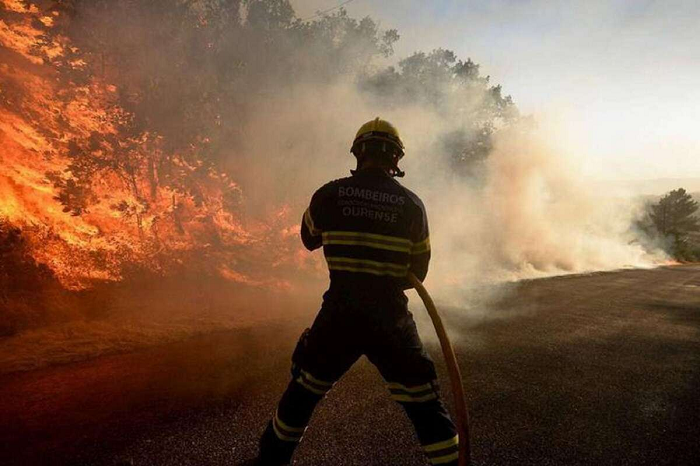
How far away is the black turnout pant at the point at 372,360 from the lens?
203 cm

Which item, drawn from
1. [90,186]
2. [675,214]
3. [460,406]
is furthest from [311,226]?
[675,214]

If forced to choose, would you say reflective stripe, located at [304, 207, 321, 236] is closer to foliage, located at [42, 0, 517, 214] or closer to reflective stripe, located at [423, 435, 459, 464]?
reflective stripe, located at [423, 435, 459, 464]

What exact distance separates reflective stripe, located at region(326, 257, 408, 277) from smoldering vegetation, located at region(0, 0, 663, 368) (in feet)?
19.3

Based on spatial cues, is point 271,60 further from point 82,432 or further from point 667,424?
point 667,424

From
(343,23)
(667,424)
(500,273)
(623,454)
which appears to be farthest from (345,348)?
(343,23)

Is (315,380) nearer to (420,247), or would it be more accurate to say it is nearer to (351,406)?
(420,247)

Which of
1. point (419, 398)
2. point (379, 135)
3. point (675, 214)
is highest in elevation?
point (675, 214)

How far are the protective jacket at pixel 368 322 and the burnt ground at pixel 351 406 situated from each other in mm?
867

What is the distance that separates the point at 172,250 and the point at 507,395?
28.9ft

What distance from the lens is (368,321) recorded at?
2062 mm

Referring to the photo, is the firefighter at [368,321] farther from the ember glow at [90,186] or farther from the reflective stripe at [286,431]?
the ember glow at [90,186]

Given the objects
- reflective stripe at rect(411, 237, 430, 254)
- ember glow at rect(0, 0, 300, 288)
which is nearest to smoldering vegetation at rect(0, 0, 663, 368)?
ember glow at rect(0, 0, 300, 288)

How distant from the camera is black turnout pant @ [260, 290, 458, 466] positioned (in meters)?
2.03

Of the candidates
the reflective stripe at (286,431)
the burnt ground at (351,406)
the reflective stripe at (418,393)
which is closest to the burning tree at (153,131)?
the burnt ground at (351,406)
